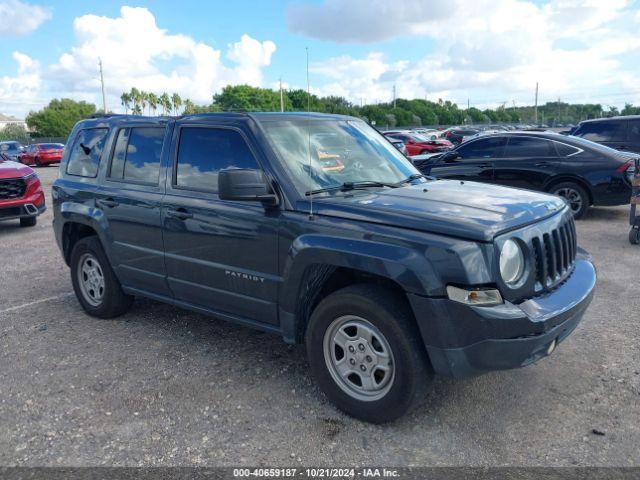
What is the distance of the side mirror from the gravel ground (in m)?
1.38

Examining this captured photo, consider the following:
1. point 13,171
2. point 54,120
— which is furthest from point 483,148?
point 54,120

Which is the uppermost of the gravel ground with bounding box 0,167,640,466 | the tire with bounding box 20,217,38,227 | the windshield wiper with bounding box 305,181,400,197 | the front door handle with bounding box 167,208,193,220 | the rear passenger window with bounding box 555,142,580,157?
the rear passenger window with bounding box 555,142,580,157

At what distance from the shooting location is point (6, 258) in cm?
822

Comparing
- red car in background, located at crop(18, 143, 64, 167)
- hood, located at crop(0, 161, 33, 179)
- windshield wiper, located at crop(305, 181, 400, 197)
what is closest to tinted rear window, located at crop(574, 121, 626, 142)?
windshield wiper, located at crop(305, 181, 400, 197)

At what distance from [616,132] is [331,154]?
1097cm

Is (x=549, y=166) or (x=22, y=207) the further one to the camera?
(x=22, y=207)

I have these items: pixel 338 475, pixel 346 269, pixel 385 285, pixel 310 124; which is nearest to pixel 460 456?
pixel 338 475

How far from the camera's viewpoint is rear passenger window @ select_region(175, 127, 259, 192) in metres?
3.98

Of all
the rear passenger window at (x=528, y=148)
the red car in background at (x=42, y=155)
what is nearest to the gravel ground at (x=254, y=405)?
the rear passenger window at (x=528, y=148)

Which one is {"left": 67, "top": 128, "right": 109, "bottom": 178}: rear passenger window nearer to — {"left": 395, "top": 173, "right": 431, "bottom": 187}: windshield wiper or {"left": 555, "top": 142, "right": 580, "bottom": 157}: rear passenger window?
{"left": 395, "top": 173, "right": 431, "bottom": 187}: windshield wiper

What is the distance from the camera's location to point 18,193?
10.2 metres

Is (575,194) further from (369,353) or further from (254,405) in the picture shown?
(254,405)

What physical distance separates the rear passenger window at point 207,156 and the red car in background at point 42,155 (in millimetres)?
30607

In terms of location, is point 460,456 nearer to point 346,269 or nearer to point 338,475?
point 338,475
